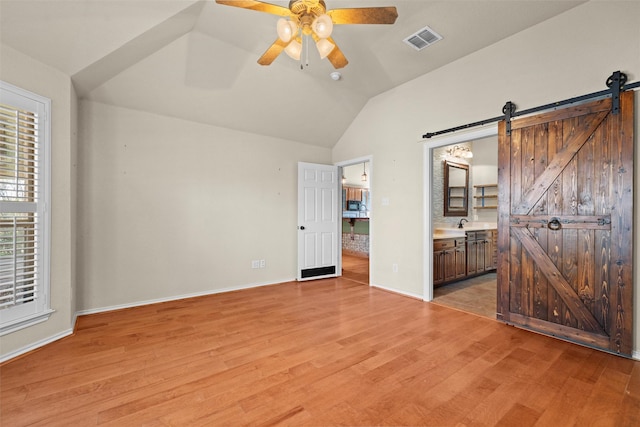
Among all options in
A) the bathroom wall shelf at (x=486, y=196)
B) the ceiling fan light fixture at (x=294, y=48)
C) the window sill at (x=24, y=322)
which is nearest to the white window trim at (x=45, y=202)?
the window sill at (x=24, y=322)

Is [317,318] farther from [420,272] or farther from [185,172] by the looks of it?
[185,172]

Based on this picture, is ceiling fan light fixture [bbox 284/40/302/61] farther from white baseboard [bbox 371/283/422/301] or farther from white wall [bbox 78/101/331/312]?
white baseboard [bbox 371/283/422/301]

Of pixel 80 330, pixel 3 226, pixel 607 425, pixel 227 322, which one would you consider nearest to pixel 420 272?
pixel 607 425

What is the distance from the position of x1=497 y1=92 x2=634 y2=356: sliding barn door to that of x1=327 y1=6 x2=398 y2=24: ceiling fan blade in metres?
1.95

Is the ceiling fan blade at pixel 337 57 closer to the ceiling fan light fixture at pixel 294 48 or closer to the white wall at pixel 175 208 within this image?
the ceiling fan light fixture at pixel 294 48

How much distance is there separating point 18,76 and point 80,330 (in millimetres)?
2446

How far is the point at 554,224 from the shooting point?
9.05 feet

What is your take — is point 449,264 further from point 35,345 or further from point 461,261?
point 35,345

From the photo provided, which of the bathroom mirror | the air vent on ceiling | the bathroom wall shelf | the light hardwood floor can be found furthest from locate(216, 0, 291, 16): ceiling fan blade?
the bathroom wall shelf

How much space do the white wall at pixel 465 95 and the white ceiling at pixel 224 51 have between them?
195 mm

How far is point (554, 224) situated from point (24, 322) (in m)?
5.00

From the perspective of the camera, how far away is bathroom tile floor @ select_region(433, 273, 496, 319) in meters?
3.59

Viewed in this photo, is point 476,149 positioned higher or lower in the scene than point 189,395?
higher

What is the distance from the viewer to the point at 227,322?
10.3 feet
